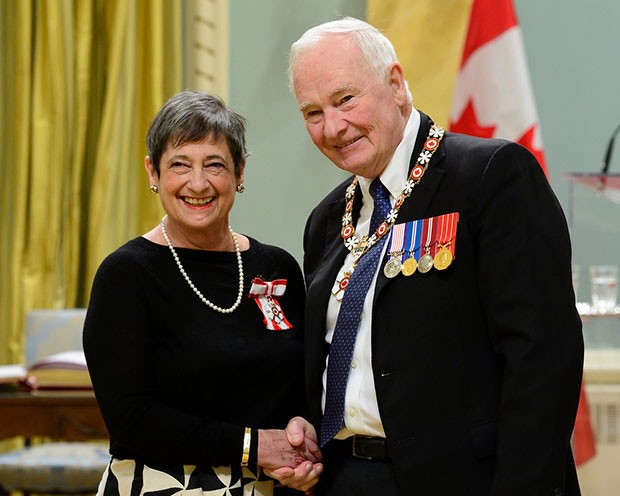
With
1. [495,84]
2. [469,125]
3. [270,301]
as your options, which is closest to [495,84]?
[495,84]

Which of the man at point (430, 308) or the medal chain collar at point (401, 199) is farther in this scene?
the medal chain collar at point (401, 199)

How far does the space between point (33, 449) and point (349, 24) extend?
277 centimetres


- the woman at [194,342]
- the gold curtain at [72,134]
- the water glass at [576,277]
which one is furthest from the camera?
the gold curtain at [72,134]

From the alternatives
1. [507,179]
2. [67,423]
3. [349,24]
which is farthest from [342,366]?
[67,423]

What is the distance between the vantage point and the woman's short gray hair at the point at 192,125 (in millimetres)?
2305

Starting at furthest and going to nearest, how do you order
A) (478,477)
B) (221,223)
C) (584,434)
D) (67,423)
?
(67,423), (584,434), (221,223), (478,477)

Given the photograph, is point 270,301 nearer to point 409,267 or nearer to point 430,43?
point 409,267

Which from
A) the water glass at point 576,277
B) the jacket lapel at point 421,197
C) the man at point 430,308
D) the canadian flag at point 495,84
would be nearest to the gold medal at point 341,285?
the man at point 430,308

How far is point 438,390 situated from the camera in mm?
1927

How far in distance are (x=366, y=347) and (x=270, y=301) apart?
0.44m

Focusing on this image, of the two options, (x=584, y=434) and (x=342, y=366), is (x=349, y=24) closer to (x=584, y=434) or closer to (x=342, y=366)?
(x=342, y=366)

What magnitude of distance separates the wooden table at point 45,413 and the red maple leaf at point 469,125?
5.68 ft

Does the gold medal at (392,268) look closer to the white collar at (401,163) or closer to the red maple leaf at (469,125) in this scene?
the white collar at (401,163)

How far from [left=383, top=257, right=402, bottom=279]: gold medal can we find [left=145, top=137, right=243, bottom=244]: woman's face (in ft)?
1.66
